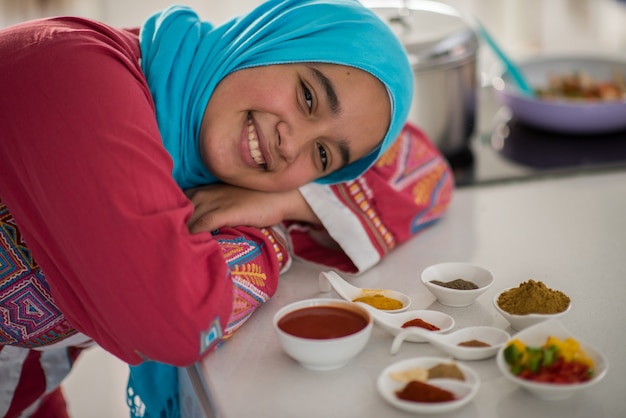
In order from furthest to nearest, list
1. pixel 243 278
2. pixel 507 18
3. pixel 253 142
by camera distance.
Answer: pixel 507 18, pixel 253 142, pixel 243 278

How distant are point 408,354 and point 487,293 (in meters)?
0.21

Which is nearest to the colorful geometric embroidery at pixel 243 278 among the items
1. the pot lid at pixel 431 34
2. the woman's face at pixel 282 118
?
the woman's face at pixel 282 118

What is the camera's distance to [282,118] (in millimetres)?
1213

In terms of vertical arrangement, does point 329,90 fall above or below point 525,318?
above

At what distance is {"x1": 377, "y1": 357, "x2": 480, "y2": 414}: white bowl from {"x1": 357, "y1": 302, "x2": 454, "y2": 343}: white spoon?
80 mm

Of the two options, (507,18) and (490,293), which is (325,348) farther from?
(507,18)

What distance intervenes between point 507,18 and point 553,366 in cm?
238

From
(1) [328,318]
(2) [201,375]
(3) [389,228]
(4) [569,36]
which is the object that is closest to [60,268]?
(2) [201,375]

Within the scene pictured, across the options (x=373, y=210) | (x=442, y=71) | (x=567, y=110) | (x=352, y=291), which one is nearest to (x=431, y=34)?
(x=442, y=71)

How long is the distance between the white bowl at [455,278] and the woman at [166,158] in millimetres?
224

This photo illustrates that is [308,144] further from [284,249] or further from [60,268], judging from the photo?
[60,268]

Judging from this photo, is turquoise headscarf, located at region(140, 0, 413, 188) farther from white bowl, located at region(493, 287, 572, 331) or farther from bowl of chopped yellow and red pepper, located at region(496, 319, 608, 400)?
bowl of chopped yellow and red pepper, located at region(496, 319, 608, 400)

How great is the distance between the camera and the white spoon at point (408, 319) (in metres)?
1.03

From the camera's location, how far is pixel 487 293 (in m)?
1.17
